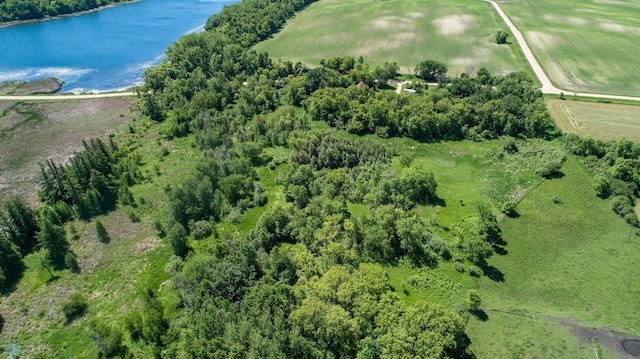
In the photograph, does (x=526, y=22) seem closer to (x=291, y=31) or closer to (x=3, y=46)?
(x=291, y=31)

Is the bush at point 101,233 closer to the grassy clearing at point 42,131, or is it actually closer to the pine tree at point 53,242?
the pine tree at point 53,242

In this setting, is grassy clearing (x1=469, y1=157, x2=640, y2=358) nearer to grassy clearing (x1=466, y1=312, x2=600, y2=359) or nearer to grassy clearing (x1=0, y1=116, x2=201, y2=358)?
grassy clearing (x1=466, y1=312, x2=600, y2=359)

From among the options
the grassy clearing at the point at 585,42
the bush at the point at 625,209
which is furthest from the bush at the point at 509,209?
the grassy clearing at the point at 585,42

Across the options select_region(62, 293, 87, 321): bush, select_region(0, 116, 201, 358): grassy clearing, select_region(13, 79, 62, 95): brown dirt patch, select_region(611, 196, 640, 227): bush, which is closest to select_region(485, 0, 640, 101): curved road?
select_region(611, 196, 640, 227): bush

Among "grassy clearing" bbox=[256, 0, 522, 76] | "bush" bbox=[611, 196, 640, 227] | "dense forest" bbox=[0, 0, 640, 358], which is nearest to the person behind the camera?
"dense forest" bbox=[0, 0, 640, 358]

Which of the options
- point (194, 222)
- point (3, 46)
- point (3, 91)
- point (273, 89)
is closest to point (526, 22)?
point (273, 89)
